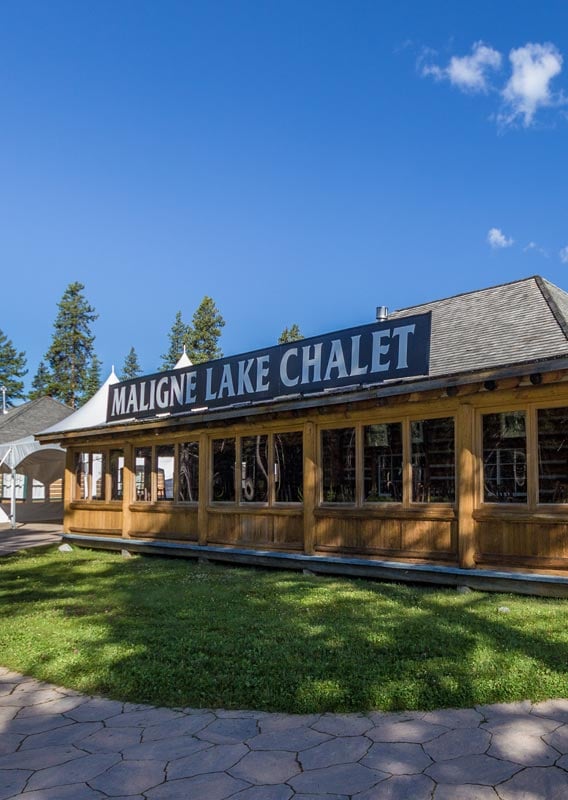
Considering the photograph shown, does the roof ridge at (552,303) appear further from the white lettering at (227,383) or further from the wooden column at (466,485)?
the white lettering at (227,383)

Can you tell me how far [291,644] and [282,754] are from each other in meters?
2.22

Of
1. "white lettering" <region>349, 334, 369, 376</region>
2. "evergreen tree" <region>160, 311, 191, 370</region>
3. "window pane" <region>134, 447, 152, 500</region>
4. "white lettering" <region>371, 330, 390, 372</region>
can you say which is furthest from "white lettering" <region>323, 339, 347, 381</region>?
"evergreen tree" <region>160, 311, 191, 370</region>

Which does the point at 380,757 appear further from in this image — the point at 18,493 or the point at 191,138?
the point at 18,493

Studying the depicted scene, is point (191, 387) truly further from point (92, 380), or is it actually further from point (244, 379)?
point (92, 380)

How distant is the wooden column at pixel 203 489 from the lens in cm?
1237

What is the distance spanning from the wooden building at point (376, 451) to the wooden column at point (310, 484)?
0.03 m

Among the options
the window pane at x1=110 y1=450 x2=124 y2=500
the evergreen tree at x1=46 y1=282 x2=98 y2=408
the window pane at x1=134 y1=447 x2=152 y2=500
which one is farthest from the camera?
the evergreen tree at x1=46 y1=282 x2=98 y2=408

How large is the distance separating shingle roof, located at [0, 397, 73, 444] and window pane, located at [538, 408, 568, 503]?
2557cm

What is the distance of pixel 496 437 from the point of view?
8.50 metres

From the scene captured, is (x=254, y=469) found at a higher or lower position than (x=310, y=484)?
higher

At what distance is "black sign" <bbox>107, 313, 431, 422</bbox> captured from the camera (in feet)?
31.1

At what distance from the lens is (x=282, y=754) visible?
3611 millimetres

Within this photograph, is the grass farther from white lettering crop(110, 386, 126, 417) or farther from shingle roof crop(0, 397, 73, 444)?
shingle roof crop(0, 397, 73, 444)

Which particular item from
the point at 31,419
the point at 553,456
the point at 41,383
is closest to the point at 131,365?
the point at 41,383
